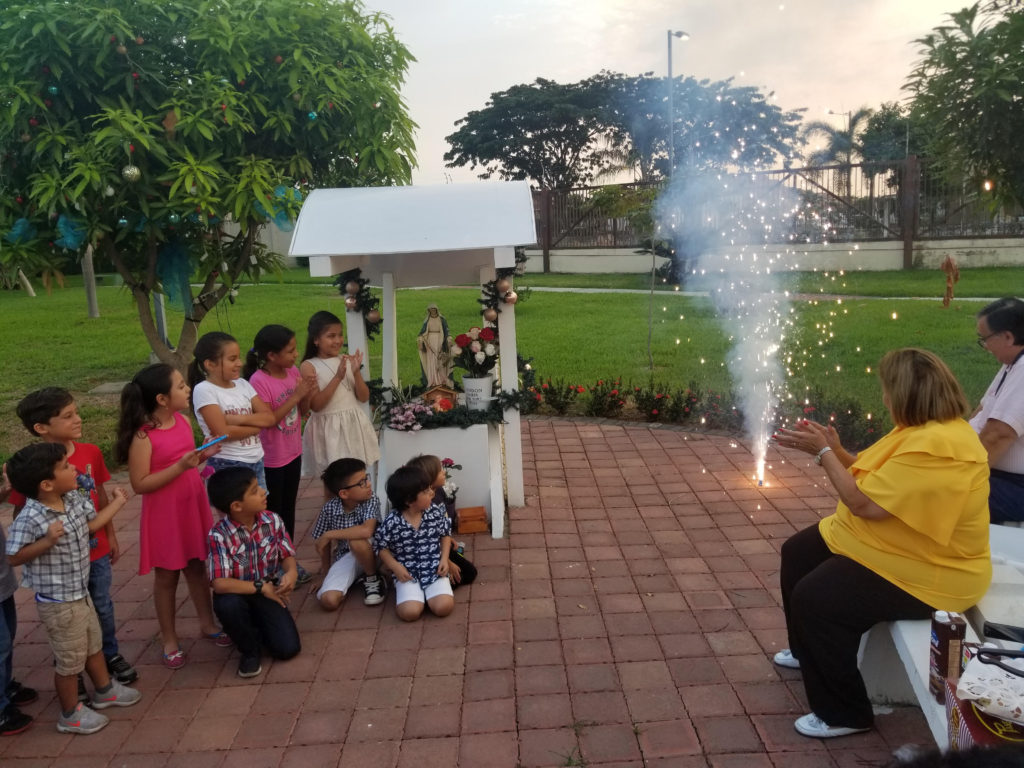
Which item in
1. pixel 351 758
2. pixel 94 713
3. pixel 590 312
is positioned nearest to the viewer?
pixel 351 758

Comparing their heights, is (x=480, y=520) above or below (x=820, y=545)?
below

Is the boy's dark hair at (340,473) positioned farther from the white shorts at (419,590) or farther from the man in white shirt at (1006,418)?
the man in white shirt at (1006,418)

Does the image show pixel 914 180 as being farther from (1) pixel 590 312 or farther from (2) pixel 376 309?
(2) pixel 376 309

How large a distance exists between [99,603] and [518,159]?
39.4m

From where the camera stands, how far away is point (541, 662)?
380 cm

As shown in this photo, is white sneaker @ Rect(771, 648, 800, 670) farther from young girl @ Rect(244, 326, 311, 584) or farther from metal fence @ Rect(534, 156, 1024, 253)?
metal fence @ Rect(534, 156, 1024, 253)

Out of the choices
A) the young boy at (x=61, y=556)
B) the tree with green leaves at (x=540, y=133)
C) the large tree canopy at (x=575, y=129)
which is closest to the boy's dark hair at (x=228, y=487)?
the young boy at (x=61, y=556)

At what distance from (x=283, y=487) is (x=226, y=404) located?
2.77 feet

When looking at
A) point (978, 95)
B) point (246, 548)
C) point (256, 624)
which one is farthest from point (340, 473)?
point (978, 95)

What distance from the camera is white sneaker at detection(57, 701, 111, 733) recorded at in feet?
11.0

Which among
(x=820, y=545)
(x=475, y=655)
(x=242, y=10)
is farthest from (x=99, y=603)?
(x=242, y=10)

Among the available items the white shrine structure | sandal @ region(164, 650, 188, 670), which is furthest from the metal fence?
sandal @ region(164, 650, 188, 670)

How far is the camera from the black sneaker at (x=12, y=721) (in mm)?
Answer: 3342

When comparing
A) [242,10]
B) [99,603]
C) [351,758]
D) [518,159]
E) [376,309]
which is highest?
[518,159]
